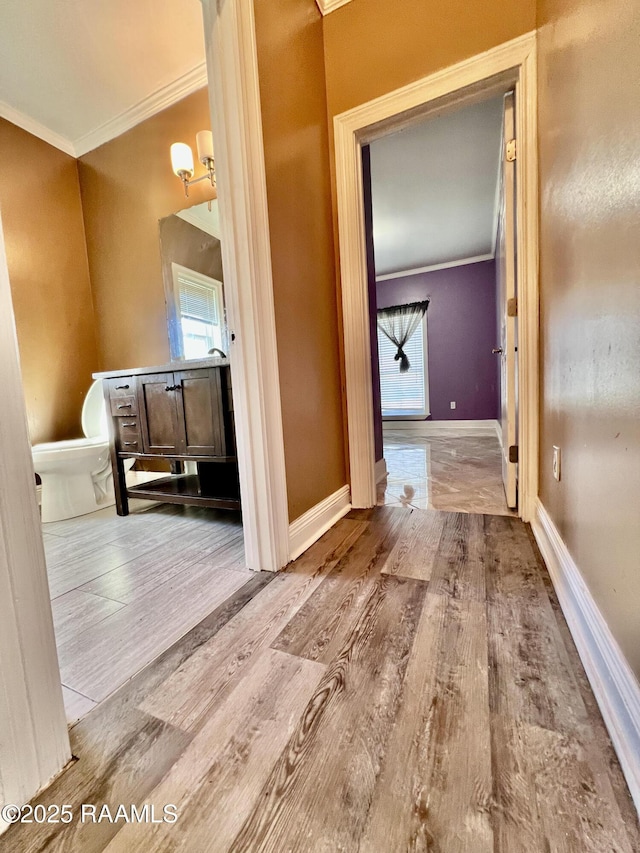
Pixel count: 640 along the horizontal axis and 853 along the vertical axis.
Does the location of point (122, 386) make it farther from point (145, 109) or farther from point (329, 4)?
point (329, 4)

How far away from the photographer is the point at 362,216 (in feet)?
5.96

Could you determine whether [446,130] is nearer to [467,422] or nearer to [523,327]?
[523,327]

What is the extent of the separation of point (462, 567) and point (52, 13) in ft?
10.9

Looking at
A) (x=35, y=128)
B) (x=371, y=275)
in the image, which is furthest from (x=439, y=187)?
(x=35, y=128)

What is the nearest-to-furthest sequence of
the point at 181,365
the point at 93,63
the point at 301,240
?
the point at 301,240
the point at 181,365
the point at 93,63

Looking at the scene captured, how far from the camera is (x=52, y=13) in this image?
182cm

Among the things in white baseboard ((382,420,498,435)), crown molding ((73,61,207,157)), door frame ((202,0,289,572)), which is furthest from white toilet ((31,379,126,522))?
white baseboard ((382,420,498,435))

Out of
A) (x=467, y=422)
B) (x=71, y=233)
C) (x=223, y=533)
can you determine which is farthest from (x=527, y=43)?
(x=467, y=422)

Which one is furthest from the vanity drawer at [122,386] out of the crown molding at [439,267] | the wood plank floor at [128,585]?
the crown molding at [439,267]

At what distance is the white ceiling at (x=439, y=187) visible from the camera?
8.19ft

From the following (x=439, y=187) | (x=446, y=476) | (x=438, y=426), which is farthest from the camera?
(x=438, y=426)

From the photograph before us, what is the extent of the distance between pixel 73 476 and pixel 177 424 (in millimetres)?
947

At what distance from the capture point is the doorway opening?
219 centimetres

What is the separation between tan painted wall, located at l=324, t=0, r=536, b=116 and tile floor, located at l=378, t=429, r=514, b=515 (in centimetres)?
207
